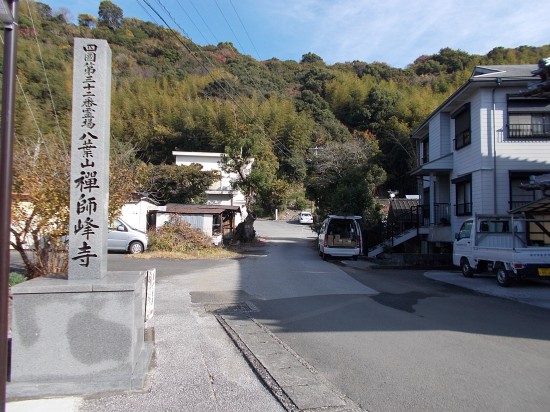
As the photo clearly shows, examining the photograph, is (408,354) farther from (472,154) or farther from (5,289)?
(472,154)

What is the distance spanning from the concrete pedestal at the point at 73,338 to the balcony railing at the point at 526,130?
16.7 m

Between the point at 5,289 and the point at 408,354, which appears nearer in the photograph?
the point at 5,289

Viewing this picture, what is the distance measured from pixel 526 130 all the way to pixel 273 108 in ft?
96.8

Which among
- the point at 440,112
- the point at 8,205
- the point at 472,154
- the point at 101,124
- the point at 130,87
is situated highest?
the point at 130,87

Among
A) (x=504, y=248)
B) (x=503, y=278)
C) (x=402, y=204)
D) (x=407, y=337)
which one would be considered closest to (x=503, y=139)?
(x=504, y=248)

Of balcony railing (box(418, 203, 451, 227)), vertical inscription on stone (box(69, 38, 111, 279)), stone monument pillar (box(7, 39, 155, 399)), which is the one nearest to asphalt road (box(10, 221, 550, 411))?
stone monument pillar (box(7, 39, 155, 399))

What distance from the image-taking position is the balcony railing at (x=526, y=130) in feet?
54.7

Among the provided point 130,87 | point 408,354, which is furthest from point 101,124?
point 130,87

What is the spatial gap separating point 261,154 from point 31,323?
2476 centimetres

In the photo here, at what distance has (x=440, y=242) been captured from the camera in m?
20.3

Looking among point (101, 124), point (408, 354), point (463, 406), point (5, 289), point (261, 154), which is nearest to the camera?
point (5, 289)

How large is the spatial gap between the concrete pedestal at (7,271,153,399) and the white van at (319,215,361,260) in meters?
15.9

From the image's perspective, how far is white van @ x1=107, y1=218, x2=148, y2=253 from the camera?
20.4m

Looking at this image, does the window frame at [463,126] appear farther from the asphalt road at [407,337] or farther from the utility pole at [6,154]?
the utility pole at [6,154]
